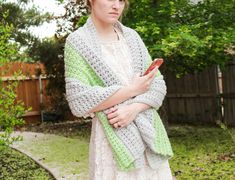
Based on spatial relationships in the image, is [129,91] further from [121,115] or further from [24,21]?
[24,21]

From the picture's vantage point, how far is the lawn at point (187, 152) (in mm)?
5988

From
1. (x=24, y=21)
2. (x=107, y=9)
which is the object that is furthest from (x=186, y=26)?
(x=24, y=21)

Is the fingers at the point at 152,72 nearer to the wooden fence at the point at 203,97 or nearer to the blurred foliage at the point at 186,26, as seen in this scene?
the blurred foliage at the point at 186,26

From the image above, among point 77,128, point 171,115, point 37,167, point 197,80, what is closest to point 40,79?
point 77,128

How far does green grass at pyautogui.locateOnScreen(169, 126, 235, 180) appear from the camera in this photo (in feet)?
19.2

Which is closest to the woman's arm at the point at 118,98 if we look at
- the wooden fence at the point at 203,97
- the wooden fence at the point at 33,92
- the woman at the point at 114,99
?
the woman at the point at 114,99

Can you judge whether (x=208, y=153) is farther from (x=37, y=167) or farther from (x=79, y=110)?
(x=79, y=110)

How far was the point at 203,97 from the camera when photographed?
34.9 feet

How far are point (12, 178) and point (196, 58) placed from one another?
13.2 feet

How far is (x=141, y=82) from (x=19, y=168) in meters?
5.65

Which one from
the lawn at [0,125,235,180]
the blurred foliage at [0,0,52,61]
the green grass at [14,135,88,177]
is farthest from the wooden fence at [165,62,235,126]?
the blurred foliage at [0,0,52,61]

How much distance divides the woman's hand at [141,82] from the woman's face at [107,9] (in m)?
0.27

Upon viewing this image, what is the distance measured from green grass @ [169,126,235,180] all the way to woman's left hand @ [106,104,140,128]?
406cm

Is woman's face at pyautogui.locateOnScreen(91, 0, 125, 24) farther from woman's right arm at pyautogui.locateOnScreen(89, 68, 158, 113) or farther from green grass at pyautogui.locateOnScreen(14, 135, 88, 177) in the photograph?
green grass at pyautogui.locateOnScreen(14, 135, 88, 177)
